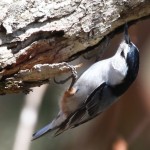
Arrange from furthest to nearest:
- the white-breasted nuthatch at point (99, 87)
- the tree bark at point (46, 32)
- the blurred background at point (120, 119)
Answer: the blurred background at point (120, 119), the white-breasted nuthatch at point (99, 87), the tree bark at point (46, 32)

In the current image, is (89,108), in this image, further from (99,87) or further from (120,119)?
(120,119)

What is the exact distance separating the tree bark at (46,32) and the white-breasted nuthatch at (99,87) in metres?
0.22

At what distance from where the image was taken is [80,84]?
2012mm

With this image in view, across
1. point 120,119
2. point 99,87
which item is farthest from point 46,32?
point 120,119

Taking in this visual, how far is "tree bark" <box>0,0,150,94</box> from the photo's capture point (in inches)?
63.2

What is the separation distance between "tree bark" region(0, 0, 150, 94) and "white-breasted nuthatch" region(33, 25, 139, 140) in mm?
221

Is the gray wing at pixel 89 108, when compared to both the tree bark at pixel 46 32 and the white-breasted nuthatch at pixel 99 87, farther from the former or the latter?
the tree bark at pixel 46 32

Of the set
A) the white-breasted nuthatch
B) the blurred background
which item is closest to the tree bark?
the white-breasted nuthatch

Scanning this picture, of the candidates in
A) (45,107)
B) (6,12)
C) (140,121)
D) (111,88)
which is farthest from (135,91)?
(45,107)

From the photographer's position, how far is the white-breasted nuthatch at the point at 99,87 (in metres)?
1.96

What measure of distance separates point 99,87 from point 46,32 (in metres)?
0.43

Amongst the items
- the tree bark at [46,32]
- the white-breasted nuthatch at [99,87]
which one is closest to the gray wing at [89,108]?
the white-breasted nuthatch at [99,87]

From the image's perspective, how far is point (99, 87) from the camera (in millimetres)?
1984

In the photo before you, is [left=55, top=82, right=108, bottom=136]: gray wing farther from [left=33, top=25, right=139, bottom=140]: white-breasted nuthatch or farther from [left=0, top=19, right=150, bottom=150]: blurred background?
[left=0, top=19, right=150, bottom=150]: blurred background
